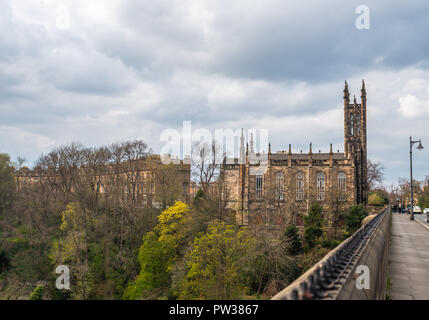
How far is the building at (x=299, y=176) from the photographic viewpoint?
57.2 metres

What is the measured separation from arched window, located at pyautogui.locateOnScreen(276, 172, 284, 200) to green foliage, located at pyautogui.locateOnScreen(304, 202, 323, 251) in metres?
10.00

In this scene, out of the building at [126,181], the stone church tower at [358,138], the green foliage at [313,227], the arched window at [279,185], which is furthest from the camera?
the stone church tower at [358,138]

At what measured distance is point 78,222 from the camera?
42.8 m

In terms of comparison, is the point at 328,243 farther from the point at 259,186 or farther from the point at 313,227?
the point at 259,186

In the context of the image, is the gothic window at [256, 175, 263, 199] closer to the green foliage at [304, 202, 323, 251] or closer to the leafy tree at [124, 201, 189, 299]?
the green foliage at [304, 202, 323, 251]

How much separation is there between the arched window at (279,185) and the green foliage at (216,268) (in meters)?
27.3

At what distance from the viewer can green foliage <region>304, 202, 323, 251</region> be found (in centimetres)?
4400

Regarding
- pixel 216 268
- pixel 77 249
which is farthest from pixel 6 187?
pixel 216 268

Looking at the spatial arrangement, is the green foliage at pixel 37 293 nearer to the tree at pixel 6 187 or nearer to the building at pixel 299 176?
the tree at pixel 6 187

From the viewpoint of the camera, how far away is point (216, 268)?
2858 centimetres

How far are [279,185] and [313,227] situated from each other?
16.7m

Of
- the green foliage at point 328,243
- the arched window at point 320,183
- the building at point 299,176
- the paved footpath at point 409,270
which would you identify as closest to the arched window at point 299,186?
the building at point 299,176

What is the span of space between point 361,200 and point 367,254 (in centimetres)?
6254

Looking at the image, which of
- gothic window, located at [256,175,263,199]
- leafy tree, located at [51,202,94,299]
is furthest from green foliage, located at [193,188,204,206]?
gothic window, located at [256,175,263,199]
